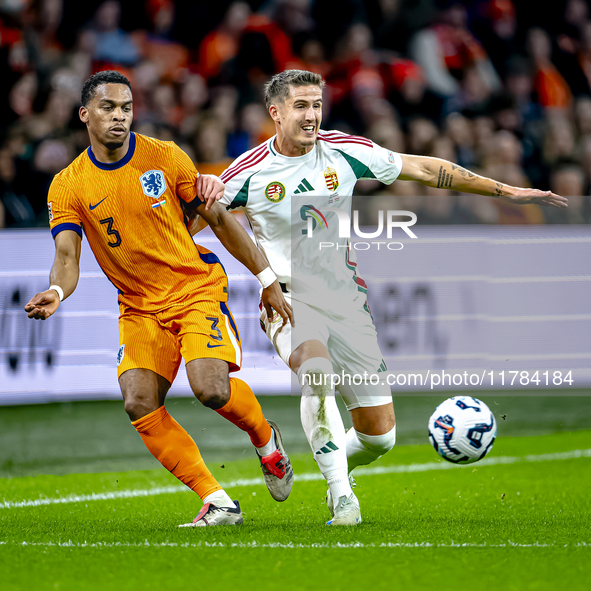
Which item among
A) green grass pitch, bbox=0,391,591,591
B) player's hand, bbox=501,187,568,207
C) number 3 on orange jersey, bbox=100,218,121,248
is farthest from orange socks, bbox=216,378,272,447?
player's hand, bbox=501,187,568,207

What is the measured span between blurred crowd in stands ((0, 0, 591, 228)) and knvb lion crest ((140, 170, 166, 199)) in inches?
150

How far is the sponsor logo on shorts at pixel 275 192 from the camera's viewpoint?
214 inches

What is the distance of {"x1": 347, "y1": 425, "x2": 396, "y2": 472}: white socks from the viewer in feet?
A: 18.6

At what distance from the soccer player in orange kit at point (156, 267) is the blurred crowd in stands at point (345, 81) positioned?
12.2 ft

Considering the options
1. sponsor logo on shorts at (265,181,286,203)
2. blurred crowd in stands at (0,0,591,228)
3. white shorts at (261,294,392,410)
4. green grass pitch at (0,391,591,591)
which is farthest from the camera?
blurred crowd in stands at (0,0,591,228)

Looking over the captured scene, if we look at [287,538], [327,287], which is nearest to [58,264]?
[327,287]

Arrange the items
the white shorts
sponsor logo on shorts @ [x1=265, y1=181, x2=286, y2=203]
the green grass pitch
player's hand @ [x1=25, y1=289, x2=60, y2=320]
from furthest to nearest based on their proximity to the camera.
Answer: sponsor logo on shorts @ [x1=265, y1=181, x2=286, y2=203]
the white shorts
player's hand @ [x1=25, y1=289, x2=60, y2=320]
the green grass pitch

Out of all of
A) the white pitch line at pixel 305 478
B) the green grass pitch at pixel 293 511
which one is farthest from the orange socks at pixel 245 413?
the white pitch line at pixel 305 478

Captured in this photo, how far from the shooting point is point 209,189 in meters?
5.20

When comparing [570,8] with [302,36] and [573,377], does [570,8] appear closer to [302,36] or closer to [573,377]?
[302,36]

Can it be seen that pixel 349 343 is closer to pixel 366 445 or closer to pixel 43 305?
pixel 366 445

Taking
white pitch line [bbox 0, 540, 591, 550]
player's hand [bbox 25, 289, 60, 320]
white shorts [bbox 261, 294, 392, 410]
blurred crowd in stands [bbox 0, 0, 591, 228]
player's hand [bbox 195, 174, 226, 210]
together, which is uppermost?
blurred crowd in stands [bbox 0, 0, 591, 228]

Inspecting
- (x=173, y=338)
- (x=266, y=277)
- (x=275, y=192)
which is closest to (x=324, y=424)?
(x=266, y=277)

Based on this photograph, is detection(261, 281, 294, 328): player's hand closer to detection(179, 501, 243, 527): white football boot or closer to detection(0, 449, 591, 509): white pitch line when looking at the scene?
detection(179, 501, 243, 527): white football boot
